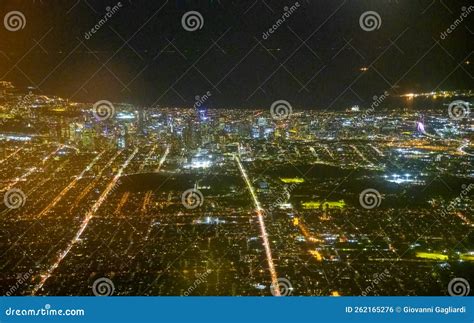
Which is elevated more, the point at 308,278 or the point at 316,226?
the point at 316,226

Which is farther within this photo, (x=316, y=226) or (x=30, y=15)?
(x=30, y=15)

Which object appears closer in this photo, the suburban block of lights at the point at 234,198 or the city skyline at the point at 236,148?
the suburban block of lights at the point at 234,198

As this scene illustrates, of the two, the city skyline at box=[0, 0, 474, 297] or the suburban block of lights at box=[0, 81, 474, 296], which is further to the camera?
the city skyline at box=[0, 0, 474, 297]

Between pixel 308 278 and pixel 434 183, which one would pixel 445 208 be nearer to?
pixel 434 183

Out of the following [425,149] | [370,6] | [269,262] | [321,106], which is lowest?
[269,262]

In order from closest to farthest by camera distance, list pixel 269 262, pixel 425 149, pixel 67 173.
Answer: pixel 269 262
pixel 67 173
pixel 425 149

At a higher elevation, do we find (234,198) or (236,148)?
(236,148)

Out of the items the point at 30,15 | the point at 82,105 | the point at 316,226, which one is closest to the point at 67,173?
the point at 82,105

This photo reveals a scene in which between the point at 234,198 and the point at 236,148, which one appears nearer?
the point at 234,198
